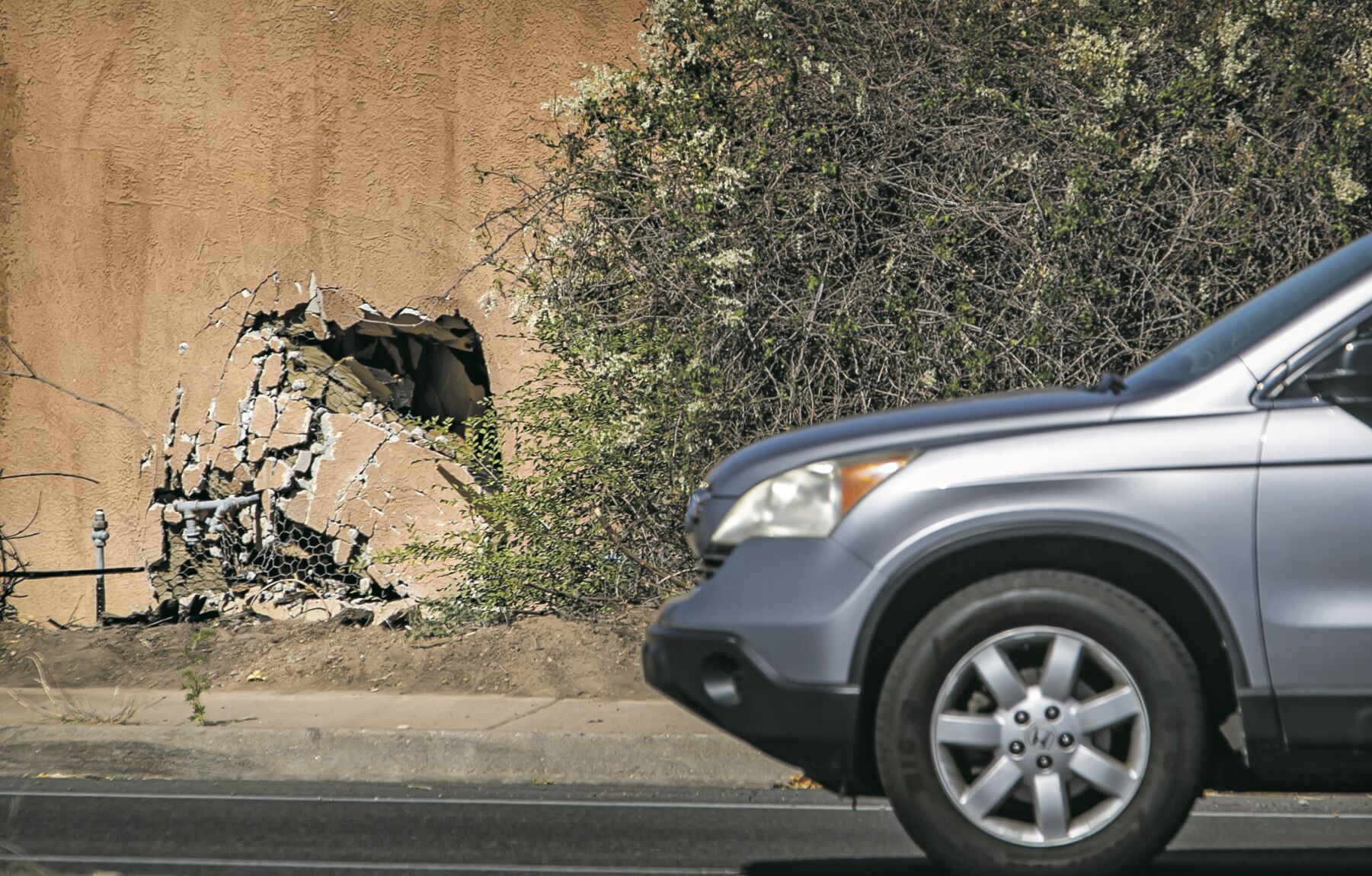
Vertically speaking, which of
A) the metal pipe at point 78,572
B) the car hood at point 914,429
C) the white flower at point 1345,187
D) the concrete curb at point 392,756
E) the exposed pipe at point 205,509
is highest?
the white flower at point 1345,187

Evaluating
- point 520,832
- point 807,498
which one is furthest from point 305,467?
point 807,498

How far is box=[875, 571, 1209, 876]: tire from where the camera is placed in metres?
3.79

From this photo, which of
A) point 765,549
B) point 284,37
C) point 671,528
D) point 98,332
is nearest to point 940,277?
point 671,528

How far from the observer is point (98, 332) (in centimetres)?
1083

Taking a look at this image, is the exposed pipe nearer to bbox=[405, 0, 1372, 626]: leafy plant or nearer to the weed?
bbox=[405, 0, 1372, 626]: leafy plant

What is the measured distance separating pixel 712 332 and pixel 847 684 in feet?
15.4

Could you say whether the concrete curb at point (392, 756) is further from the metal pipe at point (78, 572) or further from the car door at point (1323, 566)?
the metal pipe at point (78, 572)

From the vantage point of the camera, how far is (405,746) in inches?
263

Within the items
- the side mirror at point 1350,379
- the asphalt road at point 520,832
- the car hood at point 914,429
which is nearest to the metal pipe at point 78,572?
the asphalt road at point 520,832

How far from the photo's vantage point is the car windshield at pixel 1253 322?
4012 millimetres

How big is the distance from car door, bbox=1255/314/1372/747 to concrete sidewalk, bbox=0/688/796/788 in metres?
3.02

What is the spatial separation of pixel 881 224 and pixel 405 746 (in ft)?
13.3

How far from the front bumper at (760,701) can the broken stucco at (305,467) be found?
6630mm

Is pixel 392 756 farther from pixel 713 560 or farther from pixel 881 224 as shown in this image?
pixel 881 224
